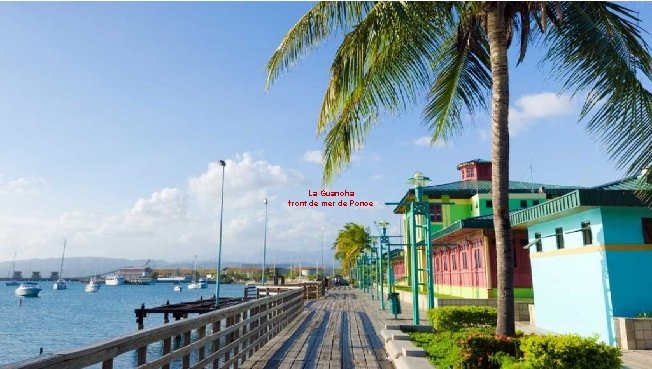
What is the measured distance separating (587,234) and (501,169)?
6.78 meters

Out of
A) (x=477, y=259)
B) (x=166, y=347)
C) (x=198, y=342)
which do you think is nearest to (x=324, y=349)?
(x=198, y=342)

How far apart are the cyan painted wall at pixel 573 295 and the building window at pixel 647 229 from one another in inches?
46.0

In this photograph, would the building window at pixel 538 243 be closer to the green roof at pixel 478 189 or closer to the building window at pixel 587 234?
the building window at pixel 587 234

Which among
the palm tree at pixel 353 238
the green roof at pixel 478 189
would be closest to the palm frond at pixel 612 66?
the green roof at pixel 478 189

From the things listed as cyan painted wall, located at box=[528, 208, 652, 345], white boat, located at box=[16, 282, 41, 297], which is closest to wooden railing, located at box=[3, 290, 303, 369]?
cyan painted wall, located at box=[528, 208, 652, 345]

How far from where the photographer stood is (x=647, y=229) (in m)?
12.5

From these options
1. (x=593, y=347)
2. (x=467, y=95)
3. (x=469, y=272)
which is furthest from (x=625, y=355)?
(x=469, y=272)

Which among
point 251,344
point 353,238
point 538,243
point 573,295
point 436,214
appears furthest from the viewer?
point 353,238

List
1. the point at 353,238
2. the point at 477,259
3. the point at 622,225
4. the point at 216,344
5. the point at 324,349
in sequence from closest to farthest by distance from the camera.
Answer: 1. the point at 216,344
2. the point at 324,349
3. the point at 622,225
4. the point at 477,259
5. the point at 353,238

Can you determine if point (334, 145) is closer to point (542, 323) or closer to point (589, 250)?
point (589, 250)

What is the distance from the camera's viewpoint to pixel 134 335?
189 inches

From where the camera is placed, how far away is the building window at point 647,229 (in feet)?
40.9

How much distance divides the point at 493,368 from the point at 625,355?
16.0 ft

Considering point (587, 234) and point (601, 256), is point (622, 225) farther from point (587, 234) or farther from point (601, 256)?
point (587, 234)
